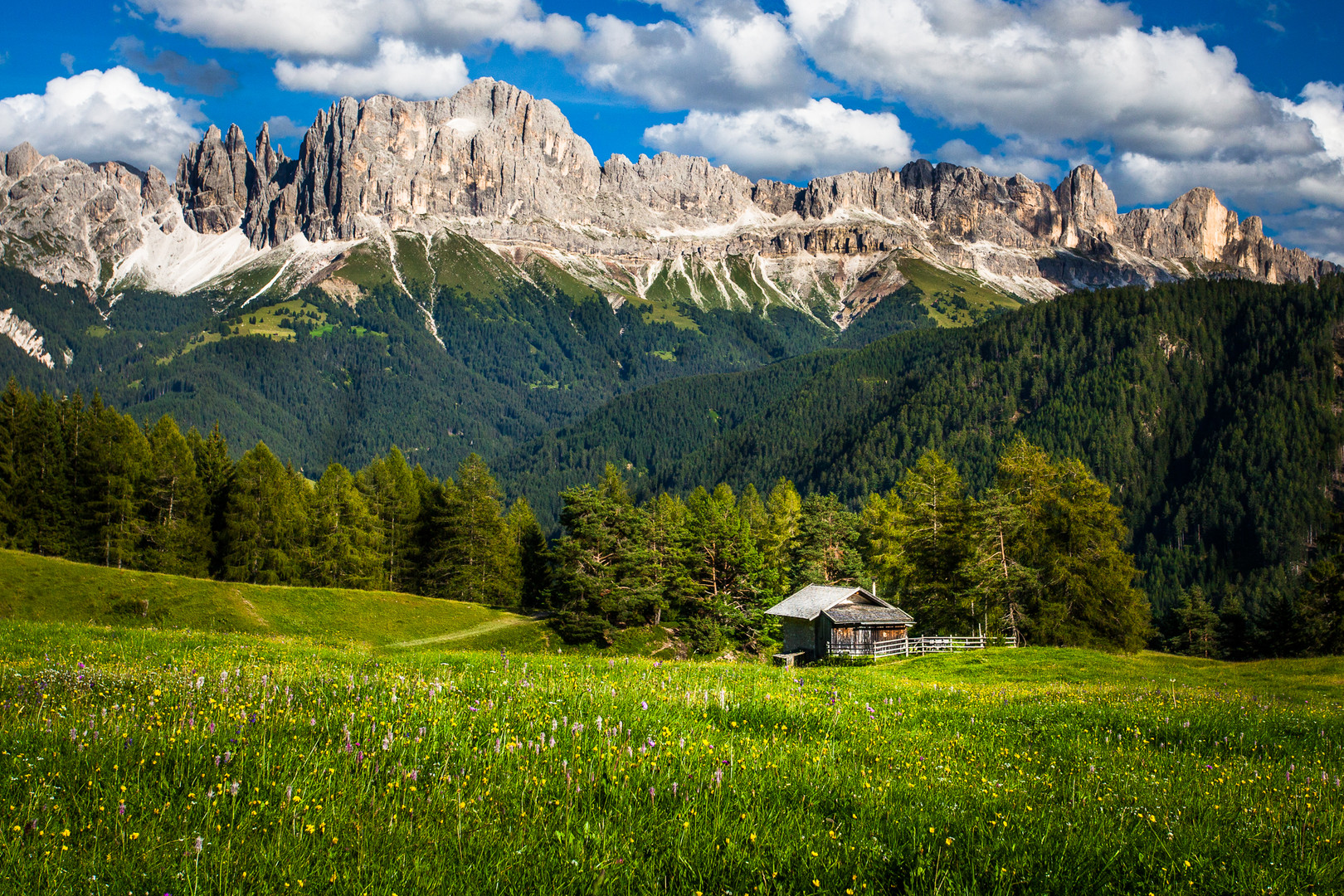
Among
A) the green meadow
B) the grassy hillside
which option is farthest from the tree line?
the green meadow

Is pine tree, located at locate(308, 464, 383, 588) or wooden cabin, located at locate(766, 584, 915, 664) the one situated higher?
pine tree, located at locate(308, 464, 383, 588)

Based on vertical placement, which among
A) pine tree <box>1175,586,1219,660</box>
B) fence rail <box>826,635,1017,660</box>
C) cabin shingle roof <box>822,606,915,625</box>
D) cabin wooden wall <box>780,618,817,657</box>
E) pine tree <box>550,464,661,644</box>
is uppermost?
pine tree <box>550,464,661,644</box>

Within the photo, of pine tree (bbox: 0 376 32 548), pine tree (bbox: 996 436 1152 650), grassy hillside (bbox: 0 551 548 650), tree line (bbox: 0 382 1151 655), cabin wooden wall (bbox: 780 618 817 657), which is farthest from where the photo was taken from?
cabin wooden wall (bbox: 780 618 817 657)

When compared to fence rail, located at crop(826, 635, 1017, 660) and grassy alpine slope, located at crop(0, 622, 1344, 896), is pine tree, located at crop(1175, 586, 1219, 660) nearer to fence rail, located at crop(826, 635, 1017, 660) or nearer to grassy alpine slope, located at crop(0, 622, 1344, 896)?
fence rail, located at crop(826, 635, 1017, 660)

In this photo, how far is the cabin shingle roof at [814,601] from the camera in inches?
2367

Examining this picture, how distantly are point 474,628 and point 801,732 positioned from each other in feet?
162

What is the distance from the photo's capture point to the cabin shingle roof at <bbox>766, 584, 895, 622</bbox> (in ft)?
197

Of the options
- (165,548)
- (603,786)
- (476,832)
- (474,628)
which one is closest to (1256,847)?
(603,786)

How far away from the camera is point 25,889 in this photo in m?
3.75

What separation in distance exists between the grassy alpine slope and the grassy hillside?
3170cm

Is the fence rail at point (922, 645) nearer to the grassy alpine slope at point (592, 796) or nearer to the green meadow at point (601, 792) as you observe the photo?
the green meadow at point (601, 792)

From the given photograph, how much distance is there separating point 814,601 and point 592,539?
59.9 feet

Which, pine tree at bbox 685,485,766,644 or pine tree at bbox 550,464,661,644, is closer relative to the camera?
pine tree at bbox 550,464,661,644

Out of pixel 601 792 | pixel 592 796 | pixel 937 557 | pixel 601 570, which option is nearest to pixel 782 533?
pixel 937 557
